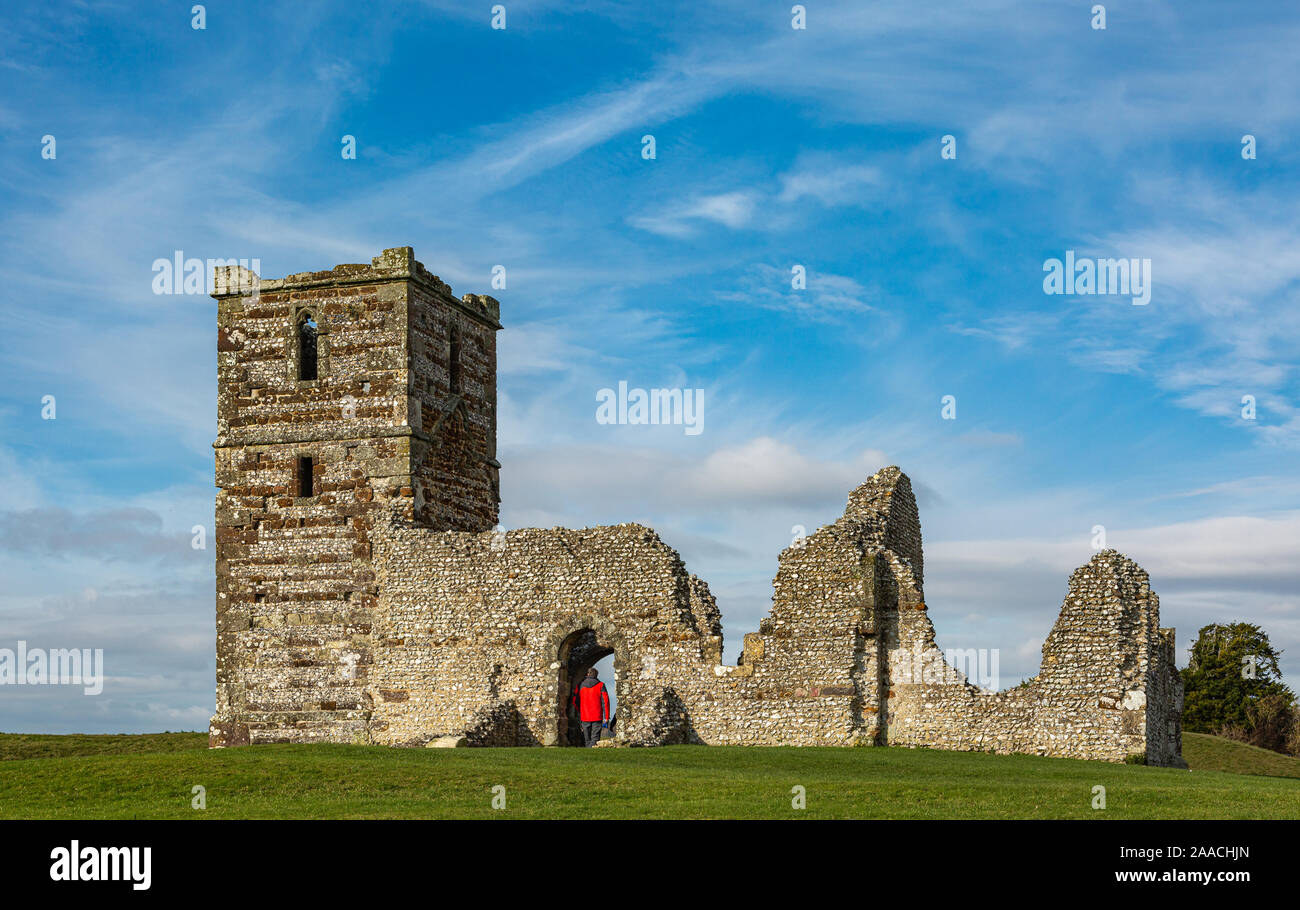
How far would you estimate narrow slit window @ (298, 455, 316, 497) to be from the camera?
33156 millimetres

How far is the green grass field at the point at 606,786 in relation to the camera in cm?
1753

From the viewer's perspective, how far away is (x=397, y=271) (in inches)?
1291

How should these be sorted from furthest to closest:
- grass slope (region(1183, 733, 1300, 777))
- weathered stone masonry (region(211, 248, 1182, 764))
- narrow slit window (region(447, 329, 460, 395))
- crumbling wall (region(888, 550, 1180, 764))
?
grass slope (region(1183, 733, 1300, 777))
narrow slit window (region(447, 329, 460, 395))
weathered stone masonry (region(211, 248, 1182, 764))
crumbling wall (region(888, 550, 1180, 764))

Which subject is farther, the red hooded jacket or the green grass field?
the red hooded jacket

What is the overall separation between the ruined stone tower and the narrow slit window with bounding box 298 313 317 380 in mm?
30

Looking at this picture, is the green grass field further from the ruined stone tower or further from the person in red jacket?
the ruined stone tower

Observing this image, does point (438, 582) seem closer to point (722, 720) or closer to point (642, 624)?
point (642, 624)

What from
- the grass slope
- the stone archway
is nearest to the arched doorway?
the stone archway

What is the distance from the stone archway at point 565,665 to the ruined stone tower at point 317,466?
4.01 metres

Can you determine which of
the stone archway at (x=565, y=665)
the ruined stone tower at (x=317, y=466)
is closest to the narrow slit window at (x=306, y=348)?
the ruined stone tower at (x=317, y=466)

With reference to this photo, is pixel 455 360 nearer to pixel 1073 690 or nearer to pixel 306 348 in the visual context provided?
pixel 306 348

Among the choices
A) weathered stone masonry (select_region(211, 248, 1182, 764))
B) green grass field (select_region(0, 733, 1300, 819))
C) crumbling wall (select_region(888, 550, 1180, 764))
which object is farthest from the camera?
weathered stone masonry (select_region(211, 248, 1182, 764))
